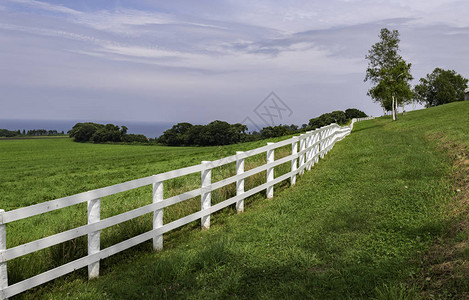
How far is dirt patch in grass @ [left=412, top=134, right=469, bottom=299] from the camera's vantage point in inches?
157

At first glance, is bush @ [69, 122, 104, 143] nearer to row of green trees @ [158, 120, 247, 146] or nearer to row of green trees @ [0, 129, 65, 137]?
row of green trees @ [158, 120, 247, 146]

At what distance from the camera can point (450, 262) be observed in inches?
179

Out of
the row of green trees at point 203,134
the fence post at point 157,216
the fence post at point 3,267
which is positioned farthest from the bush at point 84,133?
the fence post at point 3,267

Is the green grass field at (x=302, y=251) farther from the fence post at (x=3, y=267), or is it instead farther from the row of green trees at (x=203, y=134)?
the row of green trees at (x=203, y=134)

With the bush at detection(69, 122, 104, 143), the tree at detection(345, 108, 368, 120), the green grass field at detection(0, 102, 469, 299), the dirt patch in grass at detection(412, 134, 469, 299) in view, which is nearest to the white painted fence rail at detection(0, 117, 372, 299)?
the green grass field at detection(0, 102, 469, 299)

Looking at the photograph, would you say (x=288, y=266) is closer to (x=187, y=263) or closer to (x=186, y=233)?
(x=187, y=263)

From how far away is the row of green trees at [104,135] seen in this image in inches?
3228

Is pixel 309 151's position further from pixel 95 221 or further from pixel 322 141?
pixel 95 221

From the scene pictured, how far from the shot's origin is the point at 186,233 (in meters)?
6.95

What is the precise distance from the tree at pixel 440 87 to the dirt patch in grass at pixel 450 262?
97091 mm

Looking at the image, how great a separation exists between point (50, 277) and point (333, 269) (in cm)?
369

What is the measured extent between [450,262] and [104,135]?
84654 millimetres

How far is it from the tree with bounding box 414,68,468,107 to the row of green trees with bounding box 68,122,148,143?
71.3 m

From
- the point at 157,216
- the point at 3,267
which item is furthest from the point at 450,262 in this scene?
the point at 3,267
